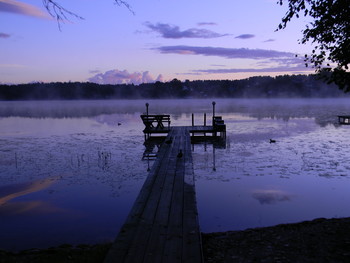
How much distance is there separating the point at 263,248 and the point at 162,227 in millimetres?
2275

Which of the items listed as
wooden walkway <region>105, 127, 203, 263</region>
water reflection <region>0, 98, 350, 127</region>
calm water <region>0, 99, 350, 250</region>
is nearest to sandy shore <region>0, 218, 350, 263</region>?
wooden walkway <region>105, 127, 203, 263</region>

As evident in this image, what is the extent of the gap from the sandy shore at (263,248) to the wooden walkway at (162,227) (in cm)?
74

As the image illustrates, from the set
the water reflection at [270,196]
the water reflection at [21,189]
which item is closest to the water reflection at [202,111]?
the water reflection at [270,196]

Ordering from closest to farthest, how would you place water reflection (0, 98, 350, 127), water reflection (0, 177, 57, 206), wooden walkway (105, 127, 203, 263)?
wooden walkway (105, 127, 203, 263), water reflection (0, 177, 57, 206), water reflection (0, 98, 350, 127)

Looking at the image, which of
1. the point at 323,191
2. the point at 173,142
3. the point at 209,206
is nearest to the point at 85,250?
the point at 209,206

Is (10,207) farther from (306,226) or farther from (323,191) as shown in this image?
(323,191)

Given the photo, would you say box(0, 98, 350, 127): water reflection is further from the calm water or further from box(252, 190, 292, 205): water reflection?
box(252, 190, 292, 205): water reflection

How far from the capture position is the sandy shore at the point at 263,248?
614 cm

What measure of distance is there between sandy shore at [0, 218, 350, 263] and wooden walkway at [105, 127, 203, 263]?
739mm

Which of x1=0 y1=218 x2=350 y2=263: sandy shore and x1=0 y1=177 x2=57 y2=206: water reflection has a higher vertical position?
x1=0 y1=218 x2=350 y2=263: sandy shore

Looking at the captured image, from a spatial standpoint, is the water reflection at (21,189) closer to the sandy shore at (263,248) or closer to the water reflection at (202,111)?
the sandy shore at (263,248)

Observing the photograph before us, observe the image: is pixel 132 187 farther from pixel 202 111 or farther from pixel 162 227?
pixel 202 111

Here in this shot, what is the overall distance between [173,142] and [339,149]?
10.2 m

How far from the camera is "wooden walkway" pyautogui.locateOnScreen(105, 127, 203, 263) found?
5.26 meters
